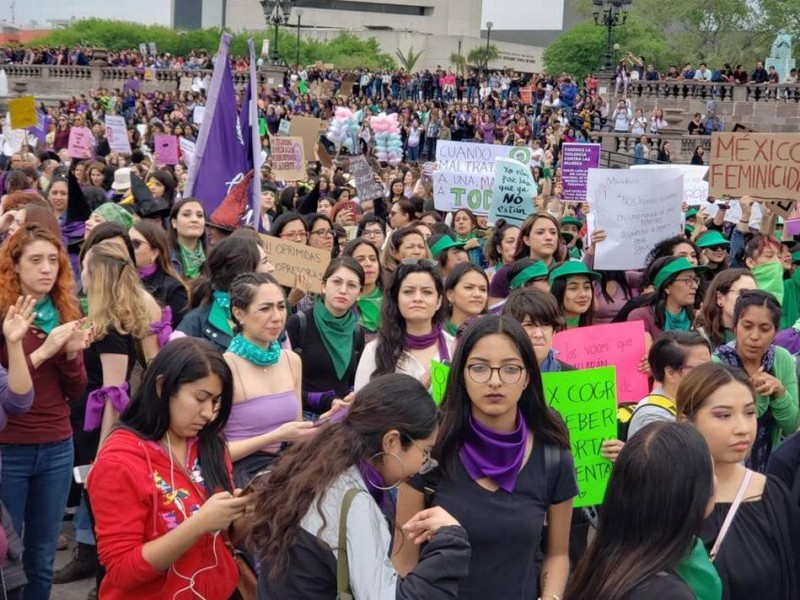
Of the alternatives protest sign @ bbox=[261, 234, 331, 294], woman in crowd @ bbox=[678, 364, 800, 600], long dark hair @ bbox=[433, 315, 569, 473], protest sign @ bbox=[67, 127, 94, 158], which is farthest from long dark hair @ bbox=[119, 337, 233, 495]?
protest sign @ bbox=[67, 127, 94, 158]

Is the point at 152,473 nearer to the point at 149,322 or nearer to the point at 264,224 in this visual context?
the point at 149,322

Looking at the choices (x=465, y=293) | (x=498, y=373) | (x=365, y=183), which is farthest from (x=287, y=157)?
(x=498, y=373)

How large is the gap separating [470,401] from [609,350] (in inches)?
82.2

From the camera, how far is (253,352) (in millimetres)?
4680

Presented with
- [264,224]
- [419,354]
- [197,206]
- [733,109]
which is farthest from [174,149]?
[733,109]

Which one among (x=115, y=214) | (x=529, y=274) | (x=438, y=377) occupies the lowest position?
(x=438, y=377)

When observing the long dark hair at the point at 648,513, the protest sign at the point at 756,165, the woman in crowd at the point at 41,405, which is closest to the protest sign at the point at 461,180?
the protest sign at the point at 756,165

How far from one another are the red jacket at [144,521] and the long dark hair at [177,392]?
0.04 meters

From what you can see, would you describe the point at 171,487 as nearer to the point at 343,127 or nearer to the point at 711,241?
the point at 711,241

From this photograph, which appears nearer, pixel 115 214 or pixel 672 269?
pixel 672 269

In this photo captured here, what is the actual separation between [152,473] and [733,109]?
30.2 metres

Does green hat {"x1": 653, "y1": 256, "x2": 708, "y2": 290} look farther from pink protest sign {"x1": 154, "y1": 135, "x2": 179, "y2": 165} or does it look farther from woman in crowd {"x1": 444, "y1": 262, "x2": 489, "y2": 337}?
pink protest sign {"x1": 154, "y1": 135, "x2": 179, "y2": 165}

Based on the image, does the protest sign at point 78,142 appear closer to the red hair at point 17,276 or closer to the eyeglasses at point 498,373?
the red hair at point 17,276

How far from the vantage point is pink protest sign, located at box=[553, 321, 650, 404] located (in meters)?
5.60
